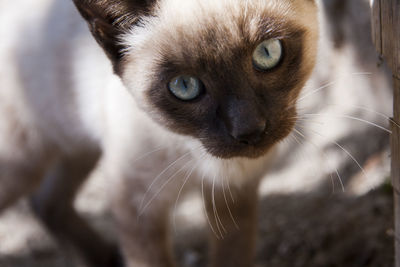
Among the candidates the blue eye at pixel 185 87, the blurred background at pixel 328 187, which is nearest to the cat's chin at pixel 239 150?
the blue eye at pixel 185 87

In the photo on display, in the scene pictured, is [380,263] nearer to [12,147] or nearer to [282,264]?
[282,264]

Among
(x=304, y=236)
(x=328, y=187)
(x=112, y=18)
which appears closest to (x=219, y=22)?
(x=112, y=18)

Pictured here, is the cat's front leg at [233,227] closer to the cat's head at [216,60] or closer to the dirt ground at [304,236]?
the dirt ground at [304,236]

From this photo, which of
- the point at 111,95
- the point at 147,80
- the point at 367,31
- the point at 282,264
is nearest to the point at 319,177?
the point at 282,264

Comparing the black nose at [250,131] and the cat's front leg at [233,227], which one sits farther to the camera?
the cat's front leg at [233,227]

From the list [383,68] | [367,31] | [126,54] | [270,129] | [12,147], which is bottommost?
[383,68]

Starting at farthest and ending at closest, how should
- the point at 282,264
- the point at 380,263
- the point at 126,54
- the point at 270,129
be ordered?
the point at 282,264 → the point at 380,263 → the point at 126,54 → the point at 270,129

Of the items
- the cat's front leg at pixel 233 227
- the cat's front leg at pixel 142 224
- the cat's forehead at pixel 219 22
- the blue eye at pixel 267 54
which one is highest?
the cat's forehead at pixel 219 22

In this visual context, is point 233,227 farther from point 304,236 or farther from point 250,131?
point 250,131
